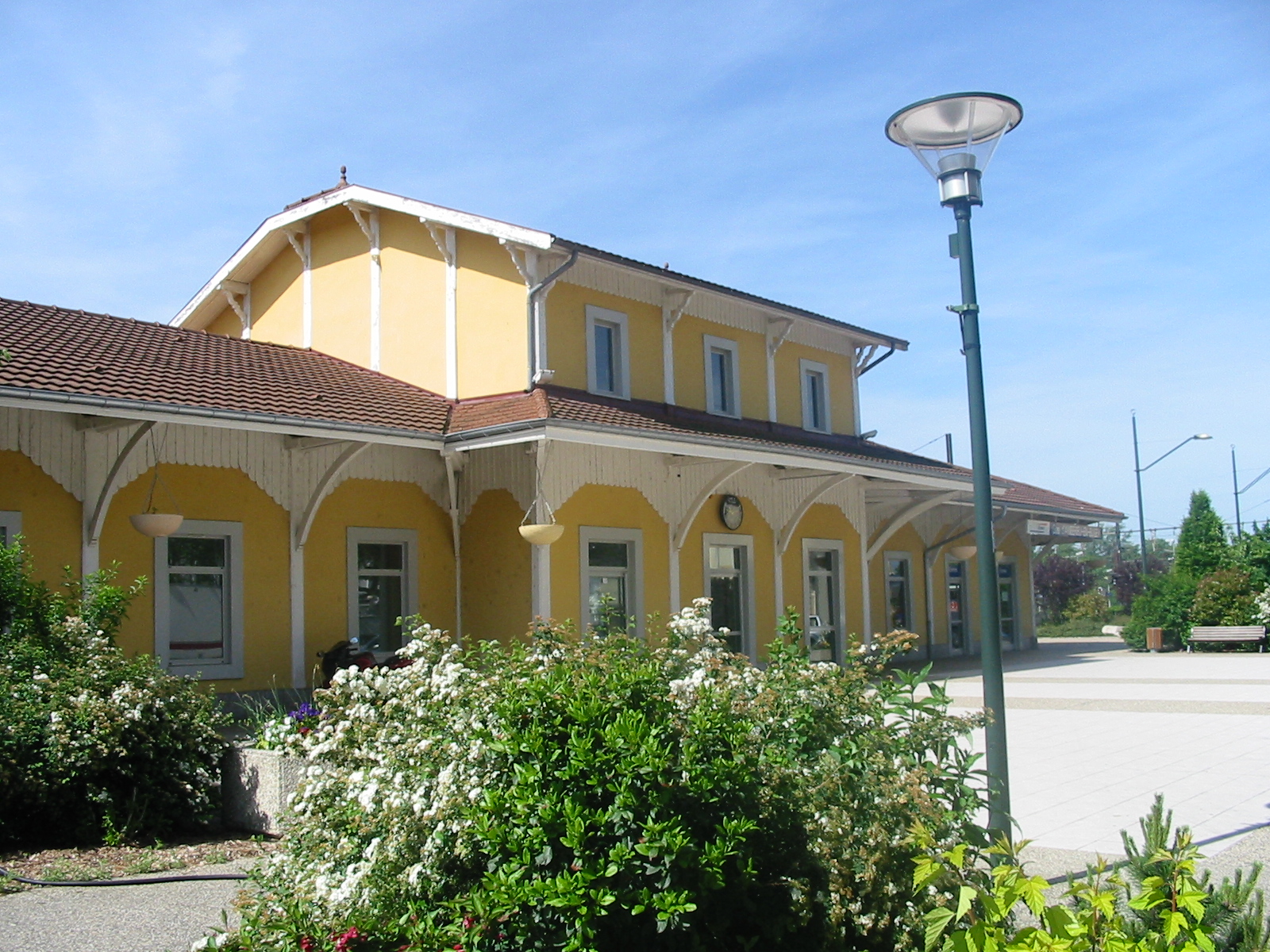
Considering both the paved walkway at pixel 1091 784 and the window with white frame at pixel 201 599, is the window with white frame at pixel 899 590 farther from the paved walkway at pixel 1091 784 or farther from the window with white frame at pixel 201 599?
the window with white frame at pixel 201 599

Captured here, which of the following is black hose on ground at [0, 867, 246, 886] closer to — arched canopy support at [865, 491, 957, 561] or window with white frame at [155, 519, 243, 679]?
window with white frame at [155, 519, 243, 679]

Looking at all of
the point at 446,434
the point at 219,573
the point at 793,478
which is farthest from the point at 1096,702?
the point at 219,573

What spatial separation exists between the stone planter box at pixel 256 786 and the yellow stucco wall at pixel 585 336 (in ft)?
27.7

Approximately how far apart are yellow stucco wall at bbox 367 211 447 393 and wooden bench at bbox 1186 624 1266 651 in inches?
816

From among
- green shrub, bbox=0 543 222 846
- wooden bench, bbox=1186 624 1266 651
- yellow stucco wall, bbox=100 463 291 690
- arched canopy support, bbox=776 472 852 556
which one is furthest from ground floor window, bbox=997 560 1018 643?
green shrub, bbox=0 543 222 846

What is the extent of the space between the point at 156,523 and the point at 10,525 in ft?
4.14

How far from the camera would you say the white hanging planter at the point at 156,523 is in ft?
37.5

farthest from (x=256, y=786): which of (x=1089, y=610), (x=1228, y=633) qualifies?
(x=1089, y=610)

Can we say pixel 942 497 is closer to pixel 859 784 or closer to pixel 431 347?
pixel 431 347

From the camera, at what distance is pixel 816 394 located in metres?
20.8

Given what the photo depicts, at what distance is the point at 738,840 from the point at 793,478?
15358mm

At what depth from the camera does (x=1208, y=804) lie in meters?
8.23

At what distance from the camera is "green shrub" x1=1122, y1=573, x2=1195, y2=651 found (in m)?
28.9

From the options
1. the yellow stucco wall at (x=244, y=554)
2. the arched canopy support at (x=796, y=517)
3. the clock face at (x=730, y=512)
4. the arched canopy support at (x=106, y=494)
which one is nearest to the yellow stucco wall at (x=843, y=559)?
the arched canopy support at (x=796, y=517)
